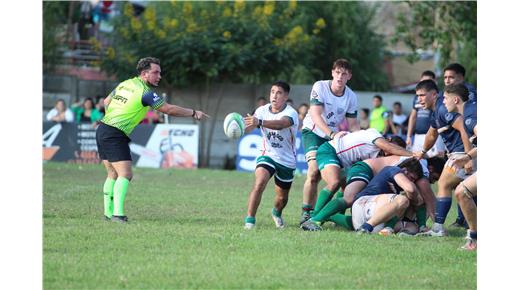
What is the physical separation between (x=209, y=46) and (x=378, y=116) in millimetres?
5715

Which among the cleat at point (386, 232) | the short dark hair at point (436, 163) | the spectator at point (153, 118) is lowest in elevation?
the cleat at point (386, 232)

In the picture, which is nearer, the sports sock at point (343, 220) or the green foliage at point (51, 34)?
the sports sock at point (343, 220)

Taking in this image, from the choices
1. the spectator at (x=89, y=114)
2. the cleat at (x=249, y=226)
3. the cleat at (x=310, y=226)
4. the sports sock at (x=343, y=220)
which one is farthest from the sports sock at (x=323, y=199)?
the spectator at (x=89, y=114)

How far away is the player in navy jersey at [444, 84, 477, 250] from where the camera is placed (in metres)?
9.92

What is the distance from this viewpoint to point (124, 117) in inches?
477

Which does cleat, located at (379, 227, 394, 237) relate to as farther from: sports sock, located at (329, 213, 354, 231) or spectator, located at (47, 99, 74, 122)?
spectator, located at (47, 99, 74, 122)

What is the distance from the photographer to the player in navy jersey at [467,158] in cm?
992

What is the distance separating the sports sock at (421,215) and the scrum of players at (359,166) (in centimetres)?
1

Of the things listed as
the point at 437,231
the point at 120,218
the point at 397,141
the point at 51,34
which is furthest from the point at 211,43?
the point at 437,231

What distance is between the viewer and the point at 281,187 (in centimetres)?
1206

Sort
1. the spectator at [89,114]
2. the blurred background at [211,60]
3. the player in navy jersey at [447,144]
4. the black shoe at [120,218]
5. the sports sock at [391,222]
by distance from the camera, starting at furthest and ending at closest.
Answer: the spectator at [89,114], the blurred background at [211,60], the black shoe at [120,218], the sports sock at [391,222], the player in navy jersey at [447,144]

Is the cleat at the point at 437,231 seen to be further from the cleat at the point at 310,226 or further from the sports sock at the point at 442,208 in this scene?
the cleat at the point at 310,226

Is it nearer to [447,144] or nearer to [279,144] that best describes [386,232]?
[447,144]
